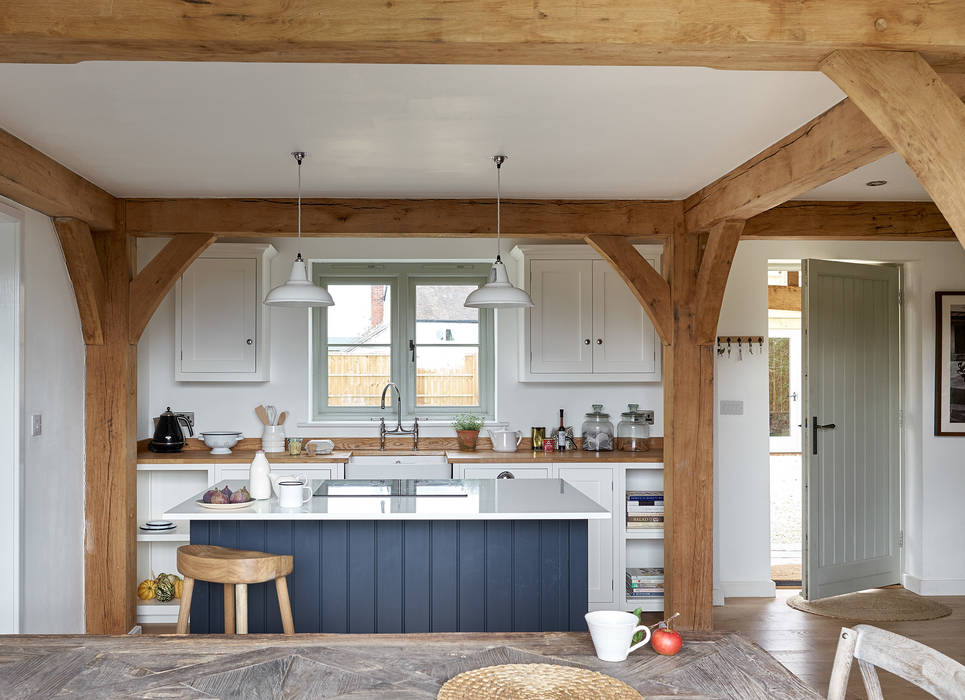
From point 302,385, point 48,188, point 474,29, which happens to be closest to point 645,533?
point 302,385

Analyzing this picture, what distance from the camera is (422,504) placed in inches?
144

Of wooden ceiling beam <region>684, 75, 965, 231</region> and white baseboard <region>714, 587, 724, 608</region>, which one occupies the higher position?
wooden ceiling beam <region>684, 75, 965, 231</region>

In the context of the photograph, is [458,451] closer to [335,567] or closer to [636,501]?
[636,501]

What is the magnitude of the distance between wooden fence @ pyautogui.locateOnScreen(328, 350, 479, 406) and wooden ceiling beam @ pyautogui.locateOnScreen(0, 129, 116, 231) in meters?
1.94

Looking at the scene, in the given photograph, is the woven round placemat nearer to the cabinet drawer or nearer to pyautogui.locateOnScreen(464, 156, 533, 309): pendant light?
pyautogui.locateOnScreen(464, 156, 533, 309): pendant light

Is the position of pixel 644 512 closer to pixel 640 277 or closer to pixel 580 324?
pixel 580 324

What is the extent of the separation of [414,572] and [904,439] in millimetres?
3845

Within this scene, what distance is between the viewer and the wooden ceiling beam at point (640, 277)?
4.76m

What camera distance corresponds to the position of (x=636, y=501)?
5379 millimetres

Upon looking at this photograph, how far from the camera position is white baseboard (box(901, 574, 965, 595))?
559 cm

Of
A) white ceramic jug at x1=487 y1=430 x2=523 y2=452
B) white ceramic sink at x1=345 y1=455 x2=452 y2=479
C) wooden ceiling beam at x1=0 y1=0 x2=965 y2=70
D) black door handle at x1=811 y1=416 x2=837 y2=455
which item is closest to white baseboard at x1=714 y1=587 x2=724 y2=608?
black door handle at x1=811 y1=416 x2=837 y2=455

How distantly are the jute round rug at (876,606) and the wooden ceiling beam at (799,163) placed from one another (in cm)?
258

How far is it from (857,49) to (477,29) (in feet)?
3.11

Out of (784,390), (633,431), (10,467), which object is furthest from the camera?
(784,390)
